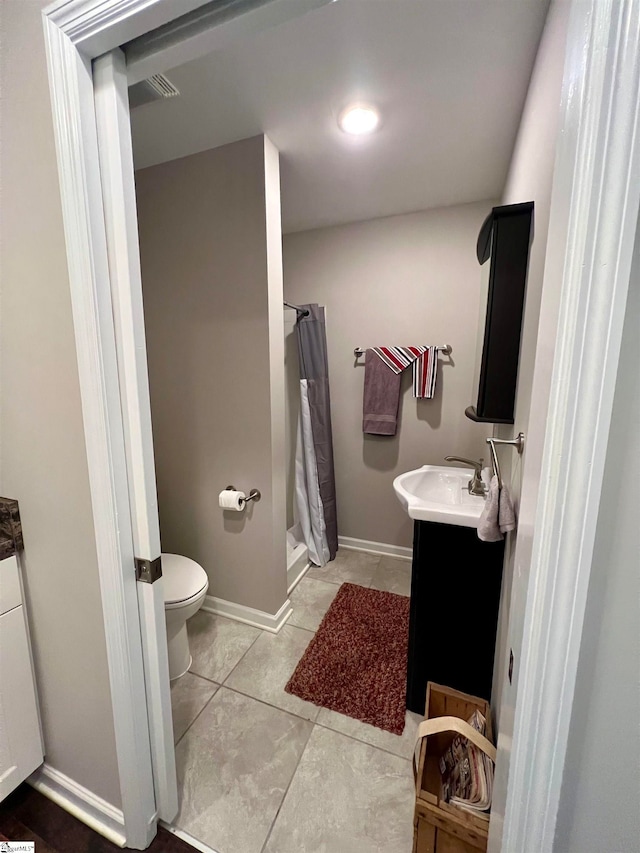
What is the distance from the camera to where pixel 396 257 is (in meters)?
2.27

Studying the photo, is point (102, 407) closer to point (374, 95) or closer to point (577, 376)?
point (577, 376)

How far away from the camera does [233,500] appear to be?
1.74m

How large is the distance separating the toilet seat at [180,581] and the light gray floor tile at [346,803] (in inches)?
30.0

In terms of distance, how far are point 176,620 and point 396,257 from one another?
2523 millimetres

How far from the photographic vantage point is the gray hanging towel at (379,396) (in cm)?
235

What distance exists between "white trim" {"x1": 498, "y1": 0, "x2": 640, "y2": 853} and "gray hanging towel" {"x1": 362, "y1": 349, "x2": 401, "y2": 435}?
1873mm

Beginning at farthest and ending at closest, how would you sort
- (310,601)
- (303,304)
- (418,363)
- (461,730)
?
(303,304), (418,363), (310,601), (461,730)

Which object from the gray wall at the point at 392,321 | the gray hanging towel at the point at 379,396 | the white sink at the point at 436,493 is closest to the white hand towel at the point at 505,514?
the white sink at the point at 436,493

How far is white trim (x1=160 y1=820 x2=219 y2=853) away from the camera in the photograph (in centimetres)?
98

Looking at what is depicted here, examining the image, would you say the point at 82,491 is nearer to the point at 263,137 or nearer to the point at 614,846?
the point at 614,846

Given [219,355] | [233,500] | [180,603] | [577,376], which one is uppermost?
[219,355]

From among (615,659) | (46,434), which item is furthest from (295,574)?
(615,659)

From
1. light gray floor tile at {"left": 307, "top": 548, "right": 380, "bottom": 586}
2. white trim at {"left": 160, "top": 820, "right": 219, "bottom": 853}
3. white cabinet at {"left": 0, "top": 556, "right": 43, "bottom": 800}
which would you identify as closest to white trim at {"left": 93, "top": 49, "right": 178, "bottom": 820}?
white trim at {"left": 160, "top": 820, "right": 219, "bottom": 853}

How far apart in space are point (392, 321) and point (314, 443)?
3.48 ft
